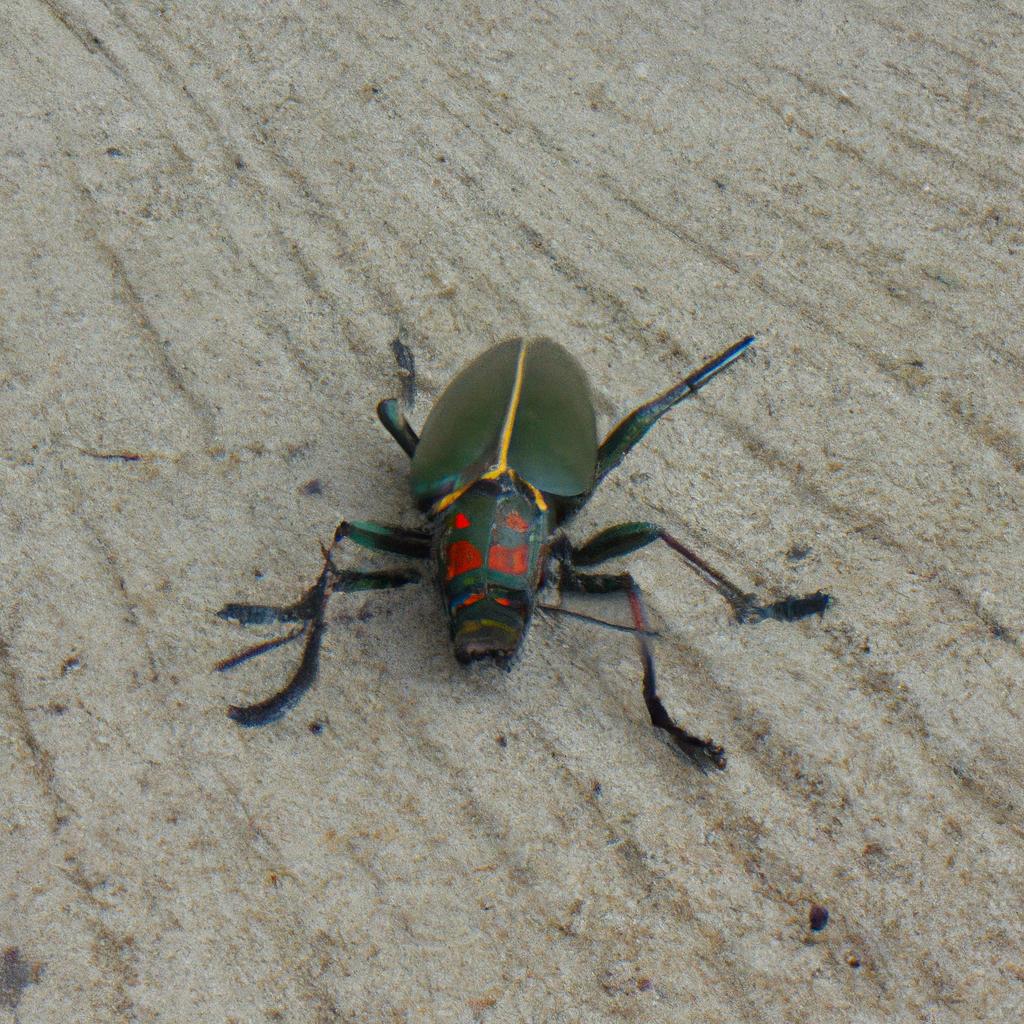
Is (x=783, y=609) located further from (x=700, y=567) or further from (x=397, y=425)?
(x=397, y=425)

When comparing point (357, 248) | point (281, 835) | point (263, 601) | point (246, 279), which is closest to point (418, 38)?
point (357, 248)

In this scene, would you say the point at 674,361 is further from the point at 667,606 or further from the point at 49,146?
the point at 49,146

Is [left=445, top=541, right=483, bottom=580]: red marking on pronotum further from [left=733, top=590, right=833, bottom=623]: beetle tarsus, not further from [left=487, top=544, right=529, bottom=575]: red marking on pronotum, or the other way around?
[left=733, top=590, right=833, bottom=623]: beetle tarsus

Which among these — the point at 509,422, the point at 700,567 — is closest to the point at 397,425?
the point at 509,422

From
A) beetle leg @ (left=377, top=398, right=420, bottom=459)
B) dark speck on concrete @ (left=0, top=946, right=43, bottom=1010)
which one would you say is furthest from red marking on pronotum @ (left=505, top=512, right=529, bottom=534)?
dark speck on concrete @ (left=0, top=946, right=43, bottom=1010)

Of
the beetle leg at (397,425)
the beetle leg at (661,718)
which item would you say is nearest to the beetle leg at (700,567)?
the beetle leg at (661,718)
